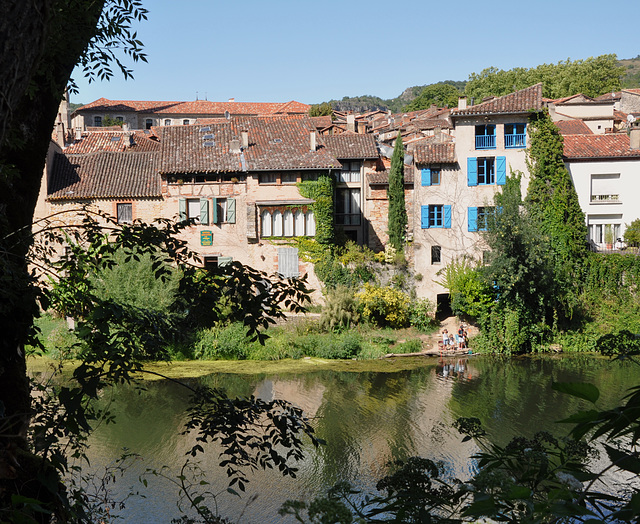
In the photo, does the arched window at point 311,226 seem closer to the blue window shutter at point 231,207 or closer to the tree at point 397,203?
the blue window shutter at point 231,207

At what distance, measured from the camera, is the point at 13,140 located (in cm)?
432

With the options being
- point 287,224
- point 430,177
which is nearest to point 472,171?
point 430,177

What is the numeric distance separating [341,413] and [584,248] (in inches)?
530

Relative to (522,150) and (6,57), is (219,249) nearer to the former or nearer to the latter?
(522,150)

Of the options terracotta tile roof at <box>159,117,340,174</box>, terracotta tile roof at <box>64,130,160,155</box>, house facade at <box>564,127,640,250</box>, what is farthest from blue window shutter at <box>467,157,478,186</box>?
terracotta tile roof at <box>64,130,160,155</box>

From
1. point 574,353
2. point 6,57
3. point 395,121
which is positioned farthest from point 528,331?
point 395,121

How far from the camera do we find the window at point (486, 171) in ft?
84.1

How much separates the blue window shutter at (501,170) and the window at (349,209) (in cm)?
726

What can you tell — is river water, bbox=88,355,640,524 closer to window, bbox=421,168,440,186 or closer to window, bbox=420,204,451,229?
window, bbox=420,204,451,229

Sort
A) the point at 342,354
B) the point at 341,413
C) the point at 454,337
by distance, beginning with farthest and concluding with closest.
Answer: the point at 454,337, the point at 342,354, the point at 341,413

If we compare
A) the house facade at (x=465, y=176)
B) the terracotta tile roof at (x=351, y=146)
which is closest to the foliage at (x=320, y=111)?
the terracotta tile roof at (x=351, y=146)

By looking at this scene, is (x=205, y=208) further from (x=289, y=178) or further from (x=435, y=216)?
(x=435, y=216)

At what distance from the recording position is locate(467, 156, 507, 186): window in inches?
1009

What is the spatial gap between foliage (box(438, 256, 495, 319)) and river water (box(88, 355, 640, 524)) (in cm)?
225
